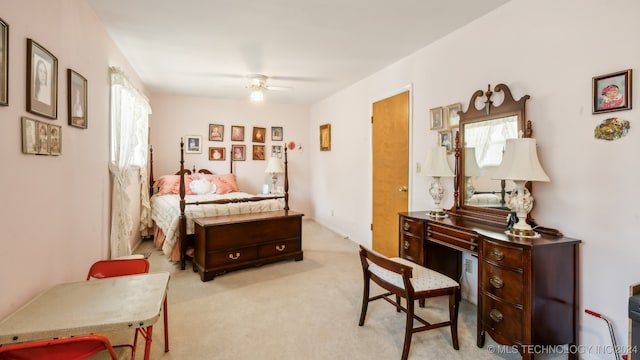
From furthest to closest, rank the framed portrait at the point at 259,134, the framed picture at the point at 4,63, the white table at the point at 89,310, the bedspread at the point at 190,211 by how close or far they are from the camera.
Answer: the framed portrait at the point at 259,134
the bedspread at the point at 190,211
the framed picture at the point at 4,63
the white table at the point at 89,310

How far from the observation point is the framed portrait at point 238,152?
592 centimetres

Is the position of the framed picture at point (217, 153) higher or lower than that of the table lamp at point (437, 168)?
higher

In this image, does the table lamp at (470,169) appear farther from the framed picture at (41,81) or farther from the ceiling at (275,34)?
the framed picture at (41,81)

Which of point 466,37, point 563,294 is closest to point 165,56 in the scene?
point 466,37

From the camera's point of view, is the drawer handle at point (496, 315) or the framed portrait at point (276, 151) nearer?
the drawer handle at point (496, 315)

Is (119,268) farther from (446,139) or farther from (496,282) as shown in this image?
(446,139)

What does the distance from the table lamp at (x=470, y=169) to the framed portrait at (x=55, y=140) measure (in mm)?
2999

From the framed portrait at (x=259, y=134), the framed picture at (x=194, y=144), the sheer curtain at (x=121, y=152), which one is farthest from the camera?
the framed portrait at (x=259, y=134)

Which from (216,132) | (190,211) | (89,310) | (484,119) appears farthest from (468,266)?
(216,132)

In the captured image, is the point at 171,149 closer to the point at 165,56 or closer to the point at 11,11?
the point at 165,56

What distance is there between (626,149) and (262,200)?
11.7 feet

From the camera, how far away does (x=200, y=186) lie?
4.97 metres

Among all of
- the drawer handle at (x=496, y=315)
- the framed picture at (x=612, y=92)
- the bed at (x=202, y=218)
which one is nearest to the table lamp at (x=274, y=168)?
the bed at (x=202, y=218)

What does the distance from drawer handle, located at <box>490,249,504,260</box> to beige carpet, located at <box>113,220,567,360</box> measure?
2.17 ft
